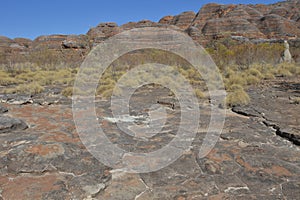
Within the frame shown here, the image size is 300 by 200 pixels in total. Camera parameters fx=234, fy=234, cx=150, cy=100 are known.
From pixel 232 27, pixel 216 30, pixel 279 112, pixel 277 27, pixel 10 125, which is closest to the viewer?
pixel 10 125

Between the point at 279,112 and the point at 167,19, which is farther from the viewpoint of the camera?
the point at 167,19

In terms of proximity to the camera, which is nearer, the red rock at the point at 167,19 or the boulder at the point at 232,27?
the boulder at the point at 232,27

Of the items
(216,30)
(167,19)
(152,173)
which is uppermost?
(167,19)

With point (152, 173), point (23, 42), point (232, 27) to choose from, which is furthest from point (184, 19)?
point (152, 173)

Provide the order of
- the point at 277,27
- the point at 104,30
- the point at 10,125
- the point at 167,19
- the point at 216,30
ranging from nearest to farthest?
the point at 10,125 → the point at 277,27 → the point at 216,30 → the point at 104,30 → the point at 167,19

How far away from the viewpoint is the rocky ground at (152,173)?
8.23 feet

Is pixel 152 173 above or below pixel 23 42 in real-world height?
below

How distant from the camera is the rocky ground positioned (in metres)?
2.51

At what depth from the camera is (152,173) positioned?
2957 mm

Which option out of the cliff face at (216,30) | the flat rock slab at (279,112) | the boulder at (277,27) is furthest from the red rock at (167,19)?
the flat rock slab at (279,112)

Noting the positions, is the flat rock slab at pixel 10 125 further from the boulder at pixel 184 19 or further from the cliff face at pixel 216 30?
the boulder at pixel 184 19

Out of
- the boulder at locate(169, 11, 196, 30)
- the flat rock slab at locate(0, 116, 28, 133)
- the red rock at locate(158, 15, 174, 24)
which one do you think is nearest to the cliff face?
the boulder at locate(169, 11, 196, 30)

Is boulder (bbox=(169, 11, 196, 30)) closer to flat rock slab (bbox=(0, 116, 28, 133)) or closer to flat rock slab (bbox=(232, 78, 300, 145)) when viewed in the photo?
flat rock slab (bbox=(232, 78, 300, 145))

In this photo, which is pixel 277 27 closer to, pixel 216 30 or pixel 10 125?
pixel 216 30
